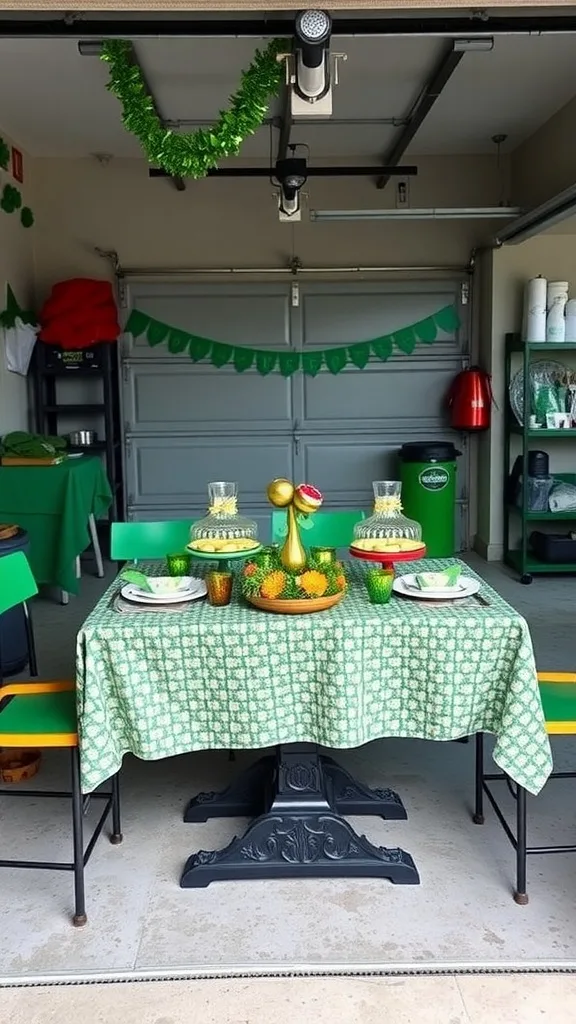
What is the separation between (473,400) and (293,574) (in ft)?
14.9

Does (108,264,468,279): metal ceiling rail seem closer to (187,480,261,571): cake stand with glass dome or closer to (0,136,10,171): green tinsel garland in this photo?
(0,136,10,171): green tinsel garland

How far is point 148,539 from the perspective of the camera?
3240 mm

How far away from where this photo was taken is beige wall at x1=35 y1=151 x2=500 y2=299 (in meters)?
6.92

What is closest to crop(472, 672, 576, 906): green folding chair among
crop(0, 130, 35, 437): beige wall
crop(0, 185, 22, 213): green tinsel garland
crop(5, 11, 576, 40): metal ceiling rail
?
crop(5, 11, 576, 40): metal ceiling rail

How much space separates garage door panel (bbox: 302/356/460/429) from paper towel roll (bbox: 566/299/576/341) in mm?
1118

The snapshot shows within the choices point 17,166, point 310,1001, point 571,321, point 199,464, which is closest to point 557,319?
point 571,321

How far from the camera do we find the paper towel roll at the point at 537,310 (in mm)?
6066

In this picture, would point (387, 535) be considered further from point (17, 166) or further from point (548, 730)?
point (17, 166)

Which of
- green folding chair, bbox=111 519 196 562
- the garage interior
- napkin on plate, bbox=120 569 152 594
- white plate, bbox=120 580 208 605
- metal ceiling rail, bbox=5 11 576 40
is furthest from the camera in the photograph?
the garage interior

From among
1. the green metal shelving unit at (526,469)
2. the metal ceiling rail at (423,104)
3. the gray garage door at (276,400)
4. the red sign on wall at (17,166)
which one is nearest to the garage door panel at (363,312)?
the gray garage door at (276,400)

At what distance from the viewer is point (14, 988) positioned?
2.12 m

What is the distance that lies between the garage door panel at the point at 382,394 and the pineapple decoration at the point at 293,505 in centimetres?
472

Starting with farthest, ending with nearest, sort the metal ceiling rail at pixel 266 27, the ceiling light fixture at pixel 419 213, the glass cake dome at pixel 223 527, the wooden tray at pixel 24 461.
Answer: the ceiling light fixture at pixel 419 213 < the wooden tray at pixel 24 461 < the metal ceiling rail at pixel 266 27 < the glass cake dome at pixel 223 527

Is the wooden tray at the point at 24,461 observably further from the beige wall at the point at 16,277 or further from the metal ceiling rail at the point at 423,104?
the metal ceiling rail at the point at 423,104
